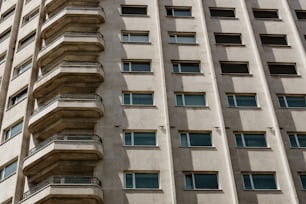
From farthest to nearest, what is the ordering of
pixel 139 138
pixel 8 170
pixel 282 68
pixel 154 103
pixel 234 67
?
pixel 282 68, pixel 234 67, pixel 154 103, pixel 8 170, pixel 139 138

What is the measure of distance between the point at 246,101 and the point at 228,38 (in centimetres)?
578

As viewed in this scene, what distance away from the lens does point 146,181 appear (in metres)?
25.9

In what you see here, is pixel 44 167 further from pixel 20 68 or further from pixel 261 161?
pixel 261 161

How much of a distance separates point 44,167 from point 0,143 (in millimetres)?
4905

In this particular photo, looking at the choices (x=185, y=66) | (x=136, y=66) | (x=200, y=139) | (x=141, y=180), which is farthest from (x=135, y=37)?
(x=141, y=180)

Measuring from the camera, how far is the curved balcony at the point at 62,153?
26.1 metres

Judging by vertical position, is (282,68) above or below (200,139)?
above

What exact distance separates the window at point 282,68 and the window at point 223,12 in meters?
5.44

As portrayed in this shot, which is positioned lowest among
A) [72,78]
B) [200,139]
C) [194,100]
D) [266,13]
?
[200,139]

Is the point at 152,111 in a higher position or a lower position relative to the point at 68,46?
lower

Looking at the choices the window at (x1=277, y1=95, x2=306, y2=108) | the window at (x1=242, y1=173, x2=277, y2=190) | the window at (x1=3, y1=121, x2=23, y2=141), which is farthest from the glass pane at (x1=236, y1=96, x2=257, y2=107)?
the window at (x1=3, y1=121, x2=23, y2=141)

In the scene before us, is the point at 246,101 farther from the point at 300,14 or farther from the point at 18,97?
the point at 18,97

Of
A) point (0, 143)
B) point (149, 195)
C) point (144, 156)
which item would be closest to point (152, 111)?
point (144, 156)

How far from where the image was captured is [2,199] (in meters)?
27.2
